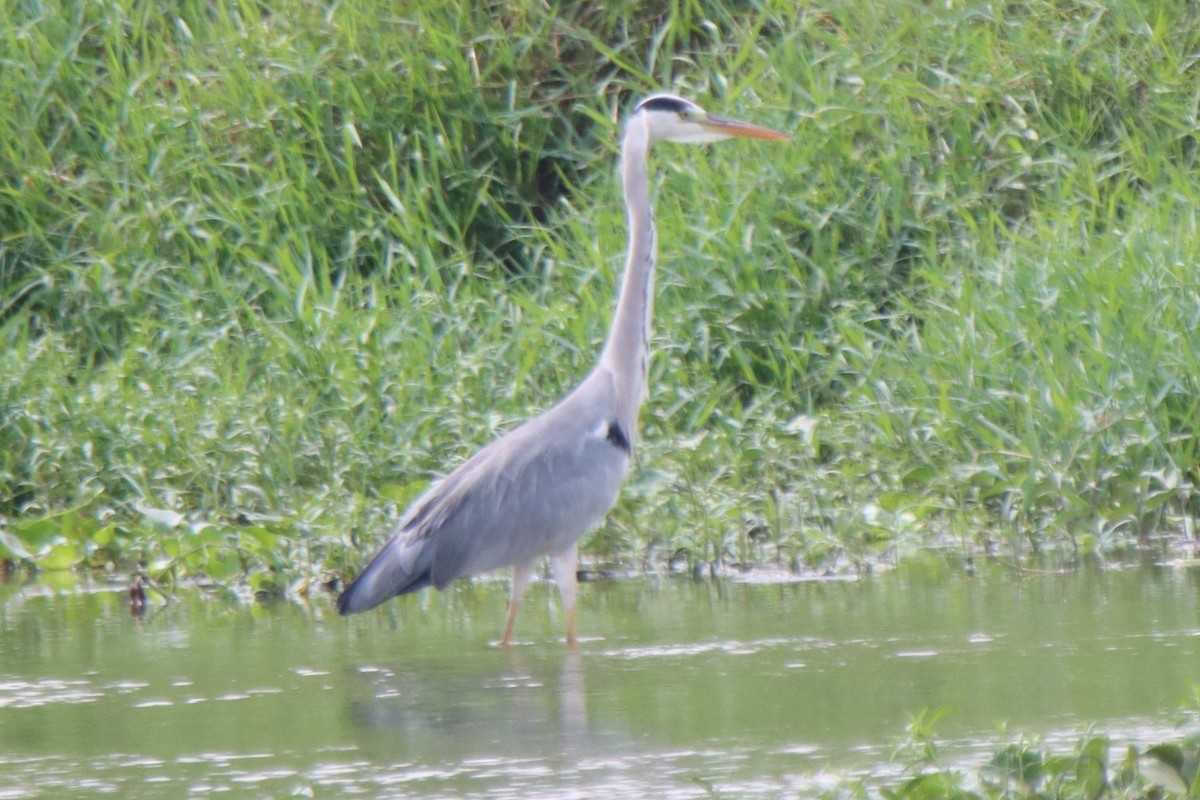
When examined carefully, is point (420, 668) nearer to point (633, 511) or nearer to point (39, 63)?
point (633, 511)

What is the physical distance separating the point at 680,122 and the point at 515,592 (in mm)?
1852

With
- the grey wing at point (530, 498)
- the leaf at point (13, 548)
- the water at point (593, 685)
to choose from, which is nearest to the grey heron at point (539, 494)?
the grey wing at point (530, 498)

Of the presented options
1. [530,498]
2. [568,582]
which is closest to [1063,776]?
[568,582]

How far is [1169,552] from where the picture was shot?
6.38m

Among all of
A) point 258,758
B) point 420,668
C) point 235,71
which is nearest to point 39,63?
point 235,71

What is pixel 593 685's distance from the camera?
5055 mm

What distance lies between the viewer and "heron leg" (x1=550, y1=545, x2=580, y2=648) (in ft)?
18.4

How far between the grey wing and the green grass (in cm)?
68

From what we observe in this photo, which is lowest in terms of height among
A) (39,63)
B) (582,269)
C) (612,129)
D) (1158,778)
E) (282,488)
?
(1158,778)

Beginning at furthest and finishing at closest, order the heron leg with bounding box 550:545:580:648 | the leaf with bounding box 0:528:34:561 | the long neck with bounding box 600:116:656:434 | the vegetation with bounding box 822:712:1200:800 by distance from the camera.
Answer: the leaf with bounding box 0:528:34:561 → the long neck with bounding box 600:116:656:434 → the heron leg with bounding box 550:545:580:648 → the vegetation with bounding box 822:712:1200:800

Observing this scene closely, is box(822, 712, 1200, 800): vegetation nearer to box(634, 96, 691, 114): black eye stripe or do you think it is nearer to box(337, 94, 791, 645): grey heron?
box(337, 94, 791, 645): grey heron

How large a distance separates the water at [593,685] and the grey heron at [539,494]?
0.61ft

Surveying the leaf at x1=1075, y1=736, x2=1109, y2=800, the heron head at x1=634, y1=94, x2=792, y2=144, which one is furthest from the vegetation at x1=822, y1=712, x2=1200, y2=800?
the heron head at x1=634, y1=94, x2=792, y2=144

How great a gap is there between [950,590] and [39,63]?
634cm
